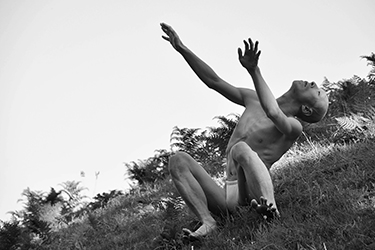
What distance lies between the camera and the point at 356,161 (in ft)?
21.2

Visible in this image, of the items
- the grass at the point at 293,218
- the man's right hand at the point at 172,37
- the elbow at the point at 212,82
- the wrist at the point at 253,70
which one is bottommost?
Answer: the grass at the point at 293,218

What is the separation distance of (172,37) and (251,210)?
2.39 metres

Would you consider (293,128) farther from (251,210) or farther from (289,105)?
(251,210)

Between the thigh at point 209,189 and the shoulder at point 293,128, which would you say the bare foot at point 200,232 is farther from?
the shoulder at point 293,128

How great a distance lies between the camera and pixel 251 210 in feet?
17.6

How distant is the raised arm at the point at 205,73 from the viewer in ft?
20.3

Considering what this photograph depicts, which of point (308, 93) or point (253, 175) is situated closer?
point (253, 175)

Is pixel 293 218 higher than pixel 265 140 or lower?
lower

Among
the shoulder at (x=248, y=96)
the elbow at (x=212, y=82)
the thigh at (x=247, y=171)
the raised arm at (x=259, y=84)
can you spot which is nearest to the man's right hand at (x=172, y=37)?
the elbow at (x=212, y=82)

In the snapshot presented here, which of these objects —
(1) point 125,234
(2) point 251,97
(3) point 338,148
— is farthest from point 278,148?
(1) point 125,234

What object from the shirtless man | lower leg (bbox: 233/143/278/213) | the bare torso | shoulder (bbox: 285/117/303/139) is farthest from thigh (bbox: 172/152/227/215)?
shoulder (bbox: 285/117/303/139)

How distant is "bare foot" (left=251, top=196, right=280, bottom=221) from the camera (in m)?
4.80

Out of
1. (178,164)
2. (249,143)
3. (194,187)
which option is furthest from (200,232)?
(249,143)

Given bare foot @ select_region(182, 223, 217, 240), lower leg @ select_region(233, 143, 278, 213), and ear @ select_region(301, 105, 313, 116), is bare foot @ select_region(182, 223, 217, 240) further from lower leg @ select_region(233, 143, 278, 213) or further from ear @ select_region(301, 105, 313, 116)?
ear @ select_region(301, 105, 313, 116)
